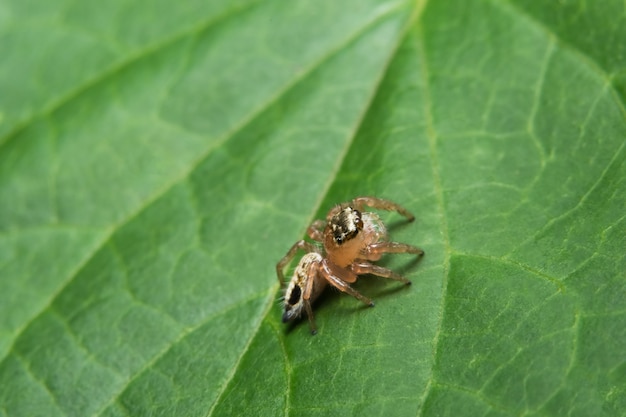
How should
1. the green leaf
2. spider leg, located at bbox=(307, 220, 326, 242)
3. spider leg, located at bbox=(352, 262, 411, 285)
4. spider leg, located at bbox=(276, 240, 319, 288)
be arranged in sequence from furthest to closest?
1. spider leg, located at bbox=(307, 220, 326, 242)
2. spider leg, located at bbox=(276, 240, 319, 288)
3. spider leg, located at bbox=(352, 262, 411, 285)
4. the green leaf

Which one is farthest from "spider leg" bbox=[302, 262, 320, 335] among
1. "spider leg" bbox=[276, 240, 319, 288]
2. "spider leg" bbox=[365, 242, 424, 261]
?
"spider leg" bbox=[365, 242, 424, 261]

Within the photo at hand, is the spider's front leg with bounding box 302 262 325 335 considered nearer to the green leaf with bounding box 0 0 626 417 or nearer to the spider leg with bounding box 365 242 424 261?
the green leaf with bounding box 0 0 626 417

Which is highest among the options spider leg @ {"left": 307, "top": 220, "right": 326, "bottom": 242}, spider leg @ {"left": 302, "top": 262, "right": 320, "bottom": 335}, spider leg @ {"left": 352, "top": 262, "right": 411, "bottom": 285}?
spider leg @ {"left": 307, "top": 220, "right": 326, "bottom": 242}

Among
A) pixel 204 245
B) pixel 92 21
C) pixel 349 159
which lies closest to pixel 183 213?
pixel 204 245

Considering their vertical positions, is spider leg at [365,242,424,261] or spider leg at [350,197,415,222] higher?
spider leg at [350,197,415,222]

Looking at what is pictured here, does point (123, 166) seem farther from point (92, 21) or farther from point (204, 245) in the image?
point (92, 21)

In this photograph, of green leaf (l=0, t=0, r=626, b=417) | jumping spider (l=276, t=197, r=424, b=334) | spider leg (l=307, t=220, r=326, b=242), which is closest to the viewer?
green leaf (l=0, t=0, r=626, b=417)

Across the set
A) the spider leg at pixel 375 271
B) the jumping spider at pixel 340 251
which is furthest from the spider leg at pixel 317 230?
the spider leg at pixel 375 271
